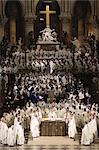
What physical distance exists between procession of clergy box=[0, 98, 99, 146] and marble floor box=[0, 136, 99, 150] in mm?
375

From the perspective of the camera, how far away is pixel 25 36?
39.8 metres

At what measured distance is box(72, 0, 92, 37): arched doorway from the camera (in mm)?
40375

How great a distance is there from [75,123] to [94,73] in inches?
360

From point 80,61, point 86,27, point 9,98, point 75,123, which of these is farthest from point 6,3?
point 75,123

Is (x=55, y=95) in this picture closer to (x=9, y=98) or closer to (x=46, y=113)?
(x=9, y=98)

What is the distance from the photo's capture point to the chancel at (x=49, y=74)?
72.2ft

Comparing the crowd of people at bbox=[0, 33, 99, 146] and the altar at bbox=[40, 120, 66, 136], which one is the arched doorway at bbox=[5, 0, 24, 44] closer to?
the crowd of people at bbox=[0, 33, 99, 146]

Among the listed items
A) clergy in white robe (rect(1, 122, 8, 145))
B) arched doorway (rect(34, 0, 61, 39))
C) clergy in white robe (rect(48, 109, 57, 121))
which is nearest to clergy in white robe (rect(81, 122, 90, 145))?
clergy in white robe (rect(1, 122, 8, 145))

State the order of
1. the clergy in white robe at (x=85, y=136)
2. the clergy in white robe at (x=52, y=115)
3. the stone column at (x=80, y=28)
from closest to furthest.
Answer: the clergy in white robe at (x=85, y=136), the clergy in white robe at (x=52, y=115), the stone column at (x=80, y=28)

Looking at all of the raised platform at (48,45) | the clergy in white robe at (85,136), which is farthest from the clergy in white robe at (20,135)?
the raised platform at (48,45)

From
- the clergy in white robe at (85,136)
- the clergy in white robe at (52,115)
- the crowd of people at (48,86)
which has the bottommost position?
the clergy in white robe at (85,136)

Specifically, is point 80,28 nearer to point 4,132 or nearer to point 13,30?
point 13,30

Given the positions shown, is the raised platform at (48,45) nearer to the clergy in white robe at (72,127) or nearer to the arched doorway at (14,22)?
the arched doorway at (14,22)

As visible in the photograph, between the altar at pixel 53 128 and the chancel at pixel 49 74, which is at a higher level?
the chancel at pixel 49 74
